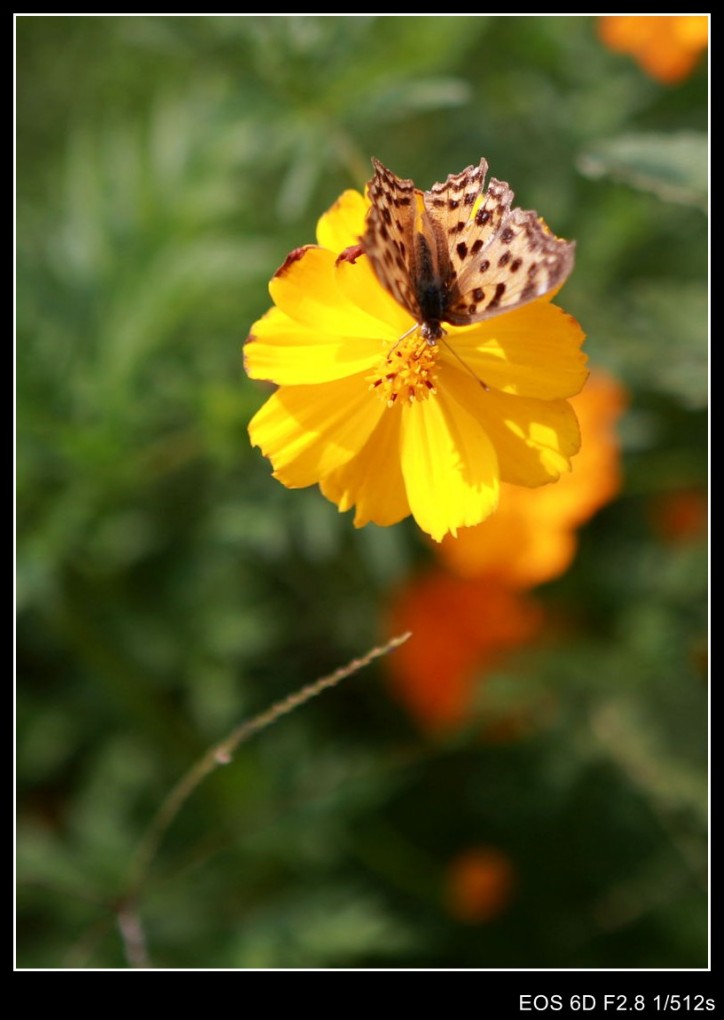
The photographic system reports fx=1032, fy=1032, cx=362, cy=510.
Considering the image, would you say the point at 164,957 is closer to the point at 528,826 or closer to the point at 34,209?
the point at 528,826

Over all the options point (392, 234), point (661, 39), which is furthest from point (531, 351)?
point (661, 39)

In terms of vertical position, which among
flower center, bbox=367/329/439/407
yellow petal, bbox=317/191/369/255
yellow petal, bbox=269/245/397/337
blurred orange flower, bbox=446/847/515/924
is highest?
yellow petal, bbox=317/191/369/255

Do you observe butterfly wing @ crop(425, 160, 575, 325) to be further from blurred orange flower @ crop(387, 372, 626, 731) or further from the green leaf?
blurred orange flower @ crop(387, 372, 626, 731)

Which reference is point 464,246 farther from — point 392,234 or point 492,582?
point 492,582

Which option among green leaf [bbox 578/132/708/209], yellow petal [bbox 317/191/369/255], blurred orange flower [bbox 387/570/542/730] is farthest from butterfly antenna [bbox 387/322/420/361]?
blurred orange flower [bbox 387/570/542/730]

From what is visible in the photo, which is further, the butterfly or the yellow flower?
the yellow flower

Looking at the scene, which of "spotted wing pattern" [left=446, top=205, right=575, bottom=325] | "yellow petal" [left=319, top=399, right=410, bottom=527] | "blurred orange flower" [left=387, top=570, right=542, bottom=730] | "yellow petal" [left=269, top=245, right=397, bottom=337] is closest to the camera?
"spotted wing pattern" [left=446, top=205, right=575, bottom=325]

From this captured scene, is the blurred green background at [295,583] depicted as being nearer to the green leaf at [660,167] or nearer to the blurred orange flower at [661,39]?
the blurred orange flower at [661,39]
